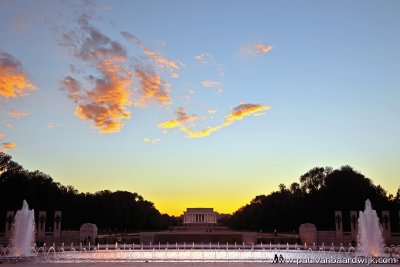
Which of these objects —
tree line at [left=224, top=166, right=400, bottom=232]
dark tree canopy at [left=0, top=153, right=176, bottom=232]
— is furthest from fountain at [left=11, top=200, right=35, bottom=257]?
tree line at [left=224, top=166, right=400, bottom=232]

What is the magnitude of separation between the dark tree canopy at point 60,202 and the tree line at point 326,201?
2831 centimetres

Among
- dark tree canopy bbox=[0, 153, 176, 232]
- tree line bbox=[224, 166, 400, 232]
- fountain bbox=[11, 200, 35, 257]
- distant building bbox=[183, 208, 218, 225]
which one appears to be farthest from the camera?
distant building bbox=[183, 208, 218, 225]

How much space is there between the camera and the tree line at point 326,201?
69625 millimetres

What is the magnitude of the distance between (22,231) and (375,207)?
5271cm

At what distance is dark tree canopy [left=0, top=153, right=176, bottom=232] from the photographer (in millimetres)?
65969

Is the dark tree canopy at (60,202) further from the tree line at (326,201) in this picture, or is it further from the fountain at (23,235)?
the fountain at (23,235)

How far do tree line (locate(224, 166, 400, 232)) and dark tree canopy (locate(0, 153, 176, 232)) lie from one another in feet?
92.9

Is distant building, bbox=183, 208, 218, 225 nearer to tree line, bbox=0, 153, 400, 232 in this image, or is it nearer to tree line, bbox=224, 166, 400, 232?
tree line, bbox=0, 153, 400, 232

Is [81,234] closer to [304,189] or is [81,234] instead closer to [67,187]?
[67,187]

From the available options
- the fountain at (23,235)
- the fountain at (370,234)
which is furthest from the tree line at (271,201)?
the fountain at (370,234)

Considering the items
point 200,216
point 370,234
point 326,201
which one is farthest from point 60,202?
point 200,216

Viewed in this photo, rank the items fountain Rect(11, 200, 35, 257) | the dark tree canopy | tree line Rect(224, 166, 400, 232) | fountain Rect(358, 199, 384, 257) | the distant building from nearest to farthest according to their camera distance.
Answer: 1. fountain Rect(11, 200, 35, 257)
2. fountain Rect(358, 199, 384, 257)
3. the dark tree canopy
4. tree line Rect(224, 166, 400, 232)
5. the distant building

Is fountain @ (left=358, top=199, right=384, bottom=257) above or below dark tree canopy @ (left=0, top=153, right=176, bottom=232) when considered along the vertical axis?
below

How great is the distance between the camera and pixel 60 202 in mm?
74625
